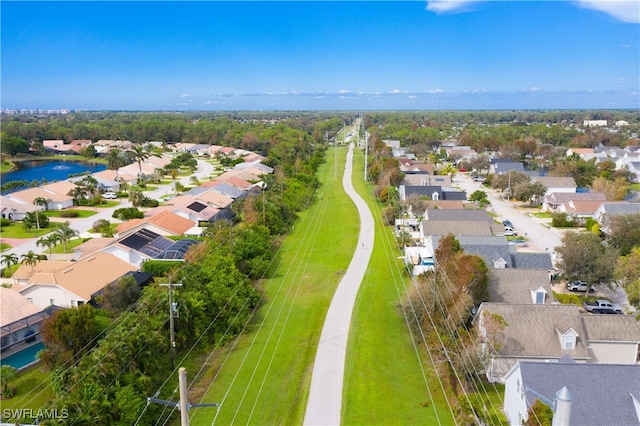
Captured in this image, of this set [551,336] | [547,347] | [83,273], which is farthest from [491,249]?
[83,273]

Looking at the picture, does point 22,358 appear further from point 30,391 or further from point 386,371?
point 386,371

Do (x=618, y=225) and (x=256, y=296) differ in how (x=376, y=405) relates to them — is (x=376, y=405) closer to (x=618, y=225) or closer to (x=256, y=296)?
(x=256, y=296)

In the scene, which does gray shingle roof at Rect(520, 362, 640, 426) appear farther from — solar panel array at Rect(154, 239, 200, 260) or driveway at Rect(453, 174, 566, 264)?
solar panel array at Rect(154, 239, 200, 260)

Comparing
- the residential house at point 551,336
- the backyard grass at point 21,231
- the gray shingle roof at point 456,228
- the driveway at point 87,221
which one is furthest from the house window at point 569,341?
the backyard grass at point 21,231

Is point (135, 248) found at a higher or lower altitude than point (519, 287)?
lower

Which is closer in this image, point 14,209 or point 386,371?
point 386,371

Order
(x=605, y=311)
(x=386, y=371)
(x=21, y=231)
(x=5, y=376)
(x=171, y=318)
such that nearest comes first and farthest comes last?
(x=5, y=376) < (x=171, y=318) < (x=386, y=371) < (x=605, y=311) < (x=21, y=231)
